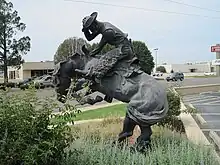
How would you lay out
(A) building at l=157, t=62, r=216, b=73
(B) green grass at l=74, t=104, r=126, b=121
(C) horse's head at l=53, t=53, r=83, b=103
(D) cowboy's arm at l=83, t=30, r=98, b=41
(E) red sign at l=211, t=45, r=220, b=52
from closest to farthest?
(D) cowboy's arm at l=83, t=30, r=98, b=41
(C) horse's head at l=53, t=53, r=83, b=103
(B) green grass at l=74, t=104, r=126, b=121
(E) red sign at l=211, t=45, r=220, b=52
(A) building at l=157, t=62, r=216, b=73

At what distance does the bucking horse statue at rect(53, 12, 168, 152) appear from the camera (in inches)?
249

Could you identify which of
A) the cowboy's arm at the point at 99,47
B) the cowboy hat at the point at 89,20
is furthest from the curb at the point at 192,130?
the cowboy hat at the point at 89,20

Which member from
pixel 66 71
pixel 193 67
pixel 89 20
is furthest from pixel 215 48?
pixel 89 20

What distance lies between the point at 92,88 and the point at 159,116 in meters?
1.39

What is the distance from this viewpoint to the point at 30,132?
462 centimetres

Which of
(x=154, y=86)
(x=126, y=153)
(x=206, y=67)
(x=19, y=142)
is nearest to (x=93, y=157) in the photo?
(x=126, y=153)

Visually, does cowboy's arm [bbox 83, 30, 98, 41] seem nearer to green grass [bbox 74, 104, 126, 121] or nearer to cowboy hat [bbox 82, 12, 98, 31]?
cowboy hat [bbox 82, 12, 98, 31]

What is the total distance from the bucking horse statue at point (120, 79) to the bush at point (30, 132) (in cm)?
124

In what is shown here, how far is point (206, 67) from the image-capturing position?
→ 12356 centimetres

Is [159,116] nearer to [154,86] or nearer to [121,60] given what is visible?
[154,86]

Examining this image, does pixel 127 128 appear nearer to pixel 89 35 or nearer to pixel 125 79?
pixel 125 79

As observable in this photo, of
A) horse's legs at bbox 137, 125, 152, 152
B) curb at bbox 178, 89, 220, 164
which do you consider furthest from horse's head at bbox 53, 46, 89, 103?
curb at bbox 178, 89, 220, 164

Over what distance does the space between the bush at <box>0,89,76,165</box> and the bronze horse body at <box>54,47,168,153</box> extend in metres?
1.43

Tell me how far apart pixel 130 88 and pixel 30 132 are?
232 cm
